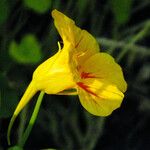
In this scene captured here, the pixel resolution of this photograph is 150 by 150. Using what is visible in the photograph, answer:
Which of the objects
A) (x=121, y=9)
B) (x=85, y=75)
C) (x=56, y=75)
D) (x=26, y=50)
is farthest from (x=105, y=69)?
(x=121, y=9)

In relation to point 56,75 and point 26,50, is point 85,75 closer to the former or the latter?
point 56,75

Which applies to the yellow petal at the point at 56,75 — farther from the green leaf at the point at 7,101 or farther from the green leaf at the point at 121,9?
the green leaf at the point at 121,9

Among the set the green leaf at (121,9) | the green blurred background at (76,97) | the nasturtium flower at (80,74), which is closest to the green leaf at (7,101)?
the nasturtium flower at (80,74)

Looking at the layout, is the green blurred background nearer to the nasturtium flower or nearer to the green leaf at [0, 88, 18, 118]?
the green leaf at [0, 88, 18, 118]

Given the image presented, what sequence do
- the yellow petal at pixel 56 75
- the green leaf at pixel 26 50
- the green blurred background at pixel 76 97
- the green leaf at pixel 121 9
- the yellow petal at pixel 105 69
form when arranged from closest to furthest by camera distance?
the yellow petal at pixel 56 75 → the yellow petal at pixel 105 69 → the green leaf at pixel 26 50 → the green leaf at pixel 121 9 → the green blurred background at pixel 76 97

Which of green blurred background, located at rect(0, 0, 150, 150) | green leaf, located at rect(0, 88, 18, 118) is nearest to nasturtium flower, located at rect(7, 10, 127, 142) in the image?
green leaf, located at rect(0, 88, 18, 118)

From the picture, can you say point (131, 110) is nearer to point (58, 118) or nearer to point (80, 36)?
point (58, 118)

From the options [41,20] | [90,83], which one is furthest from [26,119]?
[90,83]

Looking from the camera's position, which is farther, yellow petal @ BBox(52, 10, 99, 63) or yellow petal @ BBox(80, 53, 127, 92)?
yellow petal @ BBox(80, 53, 127, 92)
